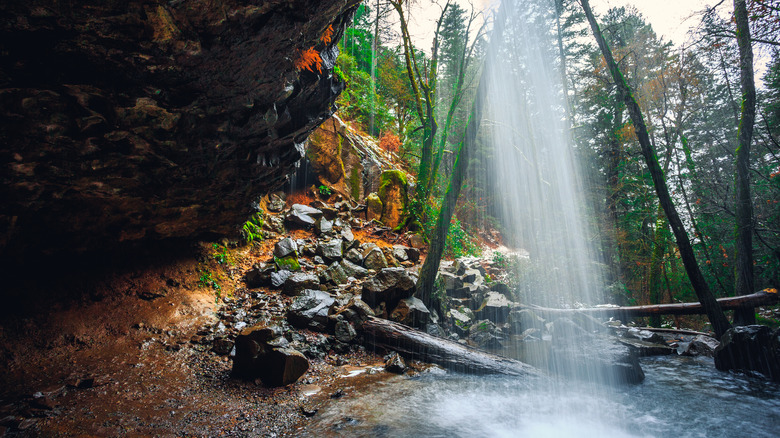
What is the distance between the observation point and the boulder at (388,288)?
601 centimetres

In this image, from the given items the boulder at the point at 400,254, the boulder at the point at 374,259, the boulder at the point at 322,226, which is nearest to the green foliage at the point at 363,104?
the boulder at the point at 322,226

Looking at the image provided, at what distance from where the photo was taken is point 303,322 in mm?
5098

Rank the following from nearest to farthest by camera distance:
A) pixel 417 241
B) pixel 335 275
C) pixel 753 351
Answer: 1. pixel 753 351
2. pixel 335 275
3. pixel 417 241

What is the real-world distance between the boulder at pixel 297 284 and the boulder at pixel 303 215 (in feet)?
11.2

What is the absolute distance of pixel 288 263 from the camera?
22.5 ft

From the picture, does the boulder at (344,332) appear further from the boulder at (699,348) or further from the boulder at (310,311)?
the boulder at (699,348)

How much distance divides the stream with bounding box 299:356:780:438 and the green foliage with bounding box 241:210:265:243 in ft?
17.4

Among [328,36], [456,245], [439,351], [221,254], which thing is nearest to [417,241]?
[456,245]

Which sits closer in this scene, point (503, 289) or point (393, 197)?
point (503, 289)

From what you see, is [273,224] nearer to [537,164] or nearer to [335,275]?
[335,275]

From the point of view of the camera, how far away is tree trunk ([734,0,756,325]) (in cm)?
736

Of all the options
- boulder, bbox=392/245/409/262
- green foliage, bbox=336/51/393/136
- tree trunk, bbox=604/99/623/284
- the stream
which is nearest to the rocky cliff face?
the stream

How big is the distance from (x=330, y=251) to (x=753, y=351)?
29.2ft

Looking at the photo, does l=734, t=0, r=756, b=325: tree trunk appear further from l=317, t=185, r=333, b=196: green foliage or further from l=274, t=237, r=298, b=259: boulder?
l=317, t=185, r=333, b=196: green foliage
